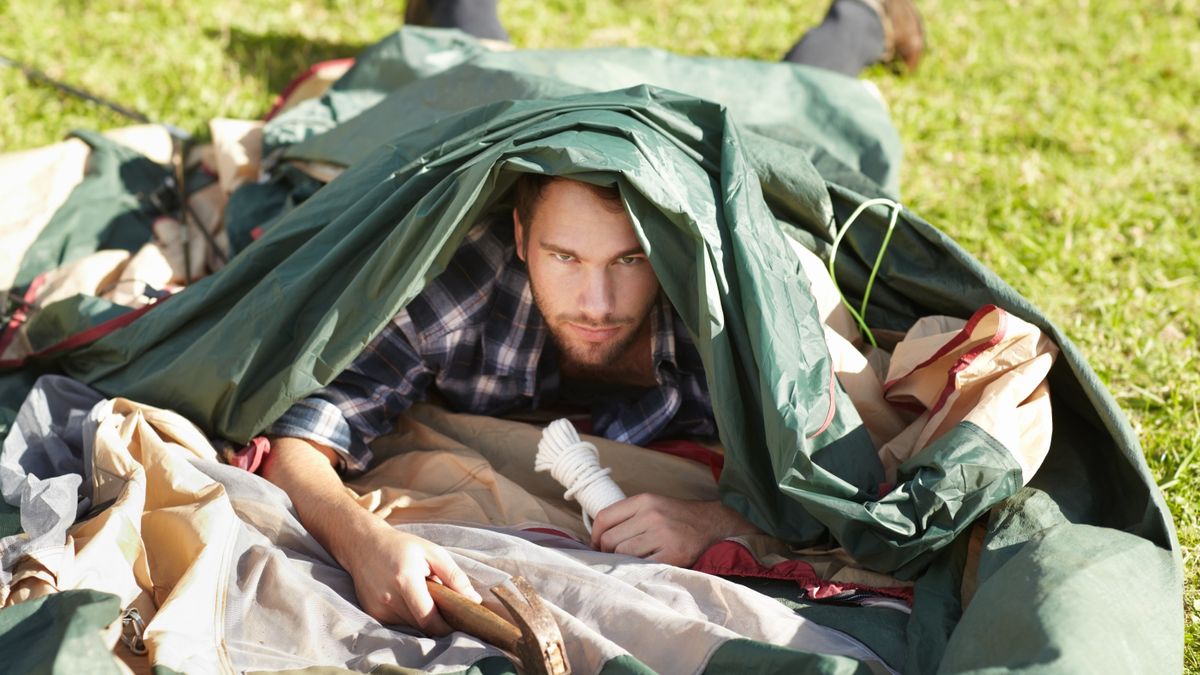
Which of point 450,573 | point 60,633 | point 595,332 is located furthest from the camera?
point 595,332

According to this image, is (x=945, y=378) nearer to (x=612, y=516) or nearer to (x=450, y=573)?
(x=612, y=516)

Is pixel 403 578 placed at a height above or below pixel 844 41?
below

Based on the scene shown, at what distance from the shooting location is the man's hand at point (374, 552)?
2.42m

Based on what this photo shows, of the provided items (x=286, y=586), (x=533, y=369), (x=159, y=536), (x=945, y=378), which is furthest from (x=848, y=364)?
(x=159, y=536)

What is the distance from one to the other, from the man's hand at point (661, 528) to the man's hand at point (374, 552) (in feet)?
1.17

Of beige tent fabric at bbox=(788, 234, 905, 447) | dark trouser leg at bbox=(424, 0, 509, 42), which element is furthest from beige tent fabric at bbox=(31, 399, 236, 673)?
dark trouser leg at bbox=(424, 0, 509, 42)

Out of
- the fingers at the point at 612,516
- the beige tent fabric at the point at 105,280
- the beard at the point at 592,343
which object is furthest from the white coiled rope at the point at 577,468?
the beige tent fabric at the point at 105,280

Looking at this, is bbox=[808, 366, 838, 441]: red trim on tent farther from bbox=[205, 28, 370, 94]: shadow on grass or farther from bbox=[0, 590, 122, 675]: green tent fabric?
bbox=[205, 28, 370, 94]: shadow on grass

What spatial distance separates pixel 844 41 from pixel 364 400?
8.30 feet

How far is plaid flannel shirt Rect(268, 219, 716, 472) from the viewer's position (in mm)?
2961

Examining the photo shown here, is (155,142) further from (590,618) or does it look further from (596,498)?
(590,618)

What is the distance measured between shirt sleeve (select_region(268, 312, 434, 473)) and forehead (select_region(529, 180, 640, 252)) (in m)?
0.47

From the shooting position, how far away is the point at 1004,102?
16.2 ft

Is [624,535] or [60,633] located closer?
[60,633]
